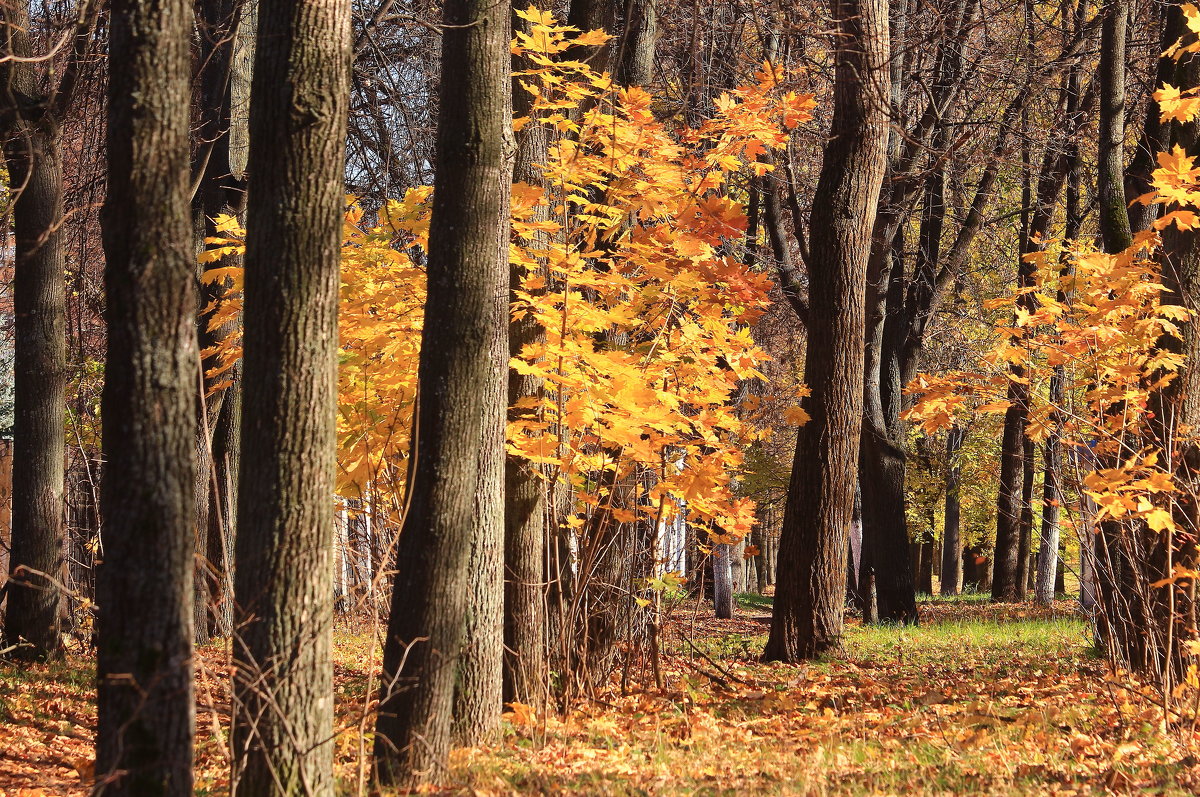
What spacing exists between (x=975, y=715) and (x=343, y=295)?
439cm

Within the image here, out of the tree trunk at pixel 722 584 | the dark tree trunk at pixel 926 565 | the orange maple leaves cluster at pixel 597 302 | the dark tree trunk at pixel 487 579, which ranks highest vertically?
the orange maple leaves cluster at pixel 597 302

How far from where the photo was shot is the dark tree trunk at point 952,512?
901 inches

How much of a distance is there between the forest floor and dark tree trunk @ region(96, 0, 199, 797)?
93 cm

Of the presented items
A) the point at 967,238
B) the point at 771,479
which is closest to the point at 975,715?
the point at 967,238

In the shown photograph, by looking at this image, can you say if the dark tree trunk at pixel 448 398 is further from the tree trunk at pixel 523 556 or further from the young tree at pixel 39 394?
the young tree at pixel 39 394

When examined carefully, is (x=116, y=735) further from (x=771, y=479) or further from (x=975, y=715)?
(x=771, y=479)

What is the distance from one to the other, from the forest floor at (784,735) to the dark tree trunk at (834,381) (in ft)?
1.82

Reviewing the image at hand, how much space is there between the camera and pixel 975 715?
603 cm

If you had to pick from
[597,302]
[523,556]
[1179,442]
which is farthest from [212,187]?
[1179,442]

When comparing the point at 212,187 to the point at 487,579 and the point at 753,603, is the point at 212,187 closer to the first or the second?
the point at 487,579

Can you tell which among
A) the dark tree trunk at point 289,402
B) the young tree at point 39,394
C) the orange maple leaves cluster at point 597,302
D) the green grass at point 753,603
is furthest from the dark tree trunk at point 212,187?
the green grass at point 753,603

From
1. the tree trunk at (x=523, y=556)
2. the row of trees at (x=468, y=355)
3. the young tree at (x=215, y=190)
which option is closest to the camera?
the row of trees at (x=468, y=355)

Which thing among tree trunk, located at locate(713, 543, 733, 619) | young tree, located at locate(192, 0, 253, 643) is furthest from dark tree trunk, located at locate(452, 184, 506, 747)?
tree trunk, located at locate(713, 543, 733, 619)

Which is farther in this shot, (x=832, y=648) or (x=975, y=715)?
(x=832, y=648)
